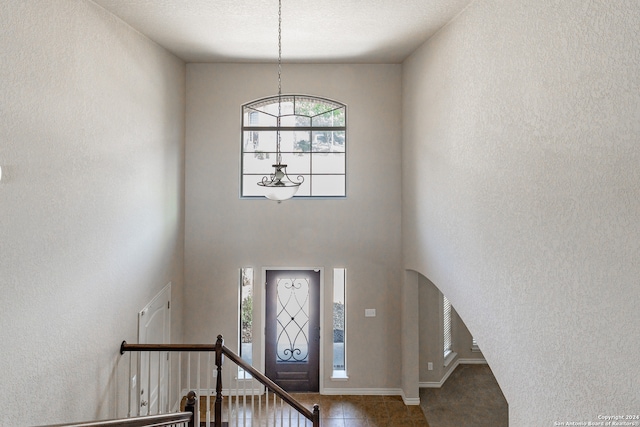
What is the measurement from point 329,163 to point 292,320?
8.08 feet

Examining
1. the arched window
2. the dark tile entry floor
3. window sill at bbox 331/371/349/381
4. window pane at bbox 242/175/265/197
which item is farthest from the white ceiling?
the dark tile entry floor

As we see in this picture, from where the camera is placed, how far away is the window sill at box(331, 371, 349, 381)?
6594mm

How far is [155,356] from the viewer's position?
5.17 meters

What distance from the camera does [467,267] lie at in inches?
156

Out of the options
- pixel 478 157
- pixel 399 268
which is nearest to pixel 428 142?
pixel 478 157

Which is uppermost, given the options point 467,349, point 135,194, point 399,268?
point 135,194

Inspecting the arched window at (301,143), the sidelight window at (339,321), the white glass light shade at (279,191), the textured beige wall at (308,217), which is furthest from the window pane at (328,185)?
the white glass light shade at (279,191)

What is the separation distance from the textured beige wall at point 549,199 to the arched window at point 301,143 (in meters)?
2.49

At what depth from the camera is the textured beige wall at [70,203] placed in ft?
8.80

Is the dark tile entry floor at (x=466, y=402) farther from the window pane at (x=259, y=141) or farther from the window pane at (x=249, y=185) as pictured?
the window pane at (x=259, y=141)

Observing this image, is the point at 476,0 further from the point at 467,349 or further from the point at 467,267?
the point at 467,349

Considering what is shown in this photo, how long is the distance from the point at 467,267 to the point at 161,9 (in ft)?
12.2

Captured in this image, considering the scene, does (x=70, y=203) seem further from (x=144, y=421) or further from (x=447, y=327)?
(x=447, y=327)

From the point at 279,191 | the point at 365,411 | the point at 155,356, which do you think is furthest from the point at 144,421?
the point at 365,411
